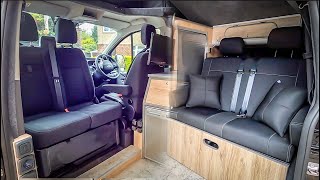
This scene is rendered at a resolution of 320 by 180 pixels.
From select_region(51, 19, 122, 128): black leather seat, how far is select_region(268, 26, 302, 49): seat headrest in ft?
4.78

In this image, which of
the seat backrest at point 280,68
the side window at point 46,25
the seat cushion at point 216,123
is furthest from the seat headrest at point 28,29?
the seat backrest at point 280,68

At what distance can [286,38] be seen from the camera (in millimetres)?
1455

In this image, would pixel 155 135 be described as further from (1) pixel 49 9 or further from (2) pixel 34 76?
(1) pixel 49 9

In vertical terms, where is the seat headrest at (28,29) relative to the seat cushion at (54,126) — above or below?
above

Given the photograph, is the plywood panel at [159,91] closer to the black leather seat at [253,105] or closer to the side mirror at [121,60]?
the black leather seat at [253,105]

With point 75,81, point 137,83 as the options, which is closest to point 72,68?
point 75,81

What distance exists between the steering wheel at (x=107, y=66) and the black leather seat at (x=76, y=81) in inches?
18.4

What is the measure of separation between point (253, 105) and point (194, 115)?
52 cm

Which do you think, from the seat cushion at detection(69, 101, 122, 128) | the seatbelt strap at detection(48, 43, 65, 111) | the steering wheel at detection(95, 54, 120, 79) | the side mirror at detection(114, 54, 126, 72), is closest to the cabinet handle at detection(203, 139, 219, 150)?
the seat cushion at detection(69, 101, 122, 128)

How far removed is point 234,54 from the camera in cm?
194

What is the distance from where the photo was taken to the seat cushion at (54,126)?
1259 millimetres

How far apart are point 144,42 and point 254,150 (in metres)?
1.40

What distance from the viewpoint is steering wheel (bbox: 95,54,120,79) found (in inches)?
99.0

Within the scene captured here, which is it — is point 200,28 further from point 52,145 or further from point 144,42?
point 52,145
